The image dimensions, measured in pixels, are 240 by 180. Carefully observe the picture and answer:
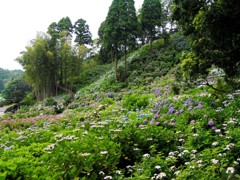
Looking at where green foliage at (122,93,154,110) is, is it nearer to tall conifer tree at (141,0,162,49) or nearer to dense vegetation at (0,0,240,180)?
dense vegetation at (0,0,240,180)

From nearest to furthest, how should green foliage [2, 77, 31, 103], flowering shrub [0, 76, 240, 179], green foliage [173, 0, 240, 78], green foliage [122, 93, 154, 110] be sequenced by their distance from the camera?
flowering shrub [0, 76, 240, 179], green foliage [173, 0, 240, 78], green foliage [122, 93, 154, 110], green foliage [2, 77, 31, 103]

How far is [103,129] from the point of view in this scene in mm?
4449

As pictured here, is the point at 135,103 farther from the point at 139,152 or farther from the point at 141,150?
the point at 139,152

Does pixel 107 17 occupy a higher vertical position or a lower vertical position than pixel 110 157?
higher

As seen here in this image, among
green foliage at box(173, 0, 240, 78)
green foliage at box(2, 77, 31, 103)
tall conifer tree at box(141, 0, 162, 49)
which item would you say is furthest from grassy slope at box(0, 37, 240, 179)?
green foliage at box(2, 77, 31, 103)

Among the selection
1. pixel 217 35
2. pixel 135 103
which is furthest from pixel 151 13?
pixel 217 35

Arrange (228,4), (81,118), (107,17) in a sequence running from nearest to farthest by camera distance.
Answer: (228,4), (81,118), (107,17)

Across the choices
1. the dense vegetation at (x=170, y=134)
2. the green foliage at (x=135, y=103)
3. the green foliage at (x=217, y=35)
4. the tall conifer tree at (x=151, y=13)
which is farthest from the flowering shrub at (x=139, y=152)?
the tall conifer tree at (x=151, y=13)

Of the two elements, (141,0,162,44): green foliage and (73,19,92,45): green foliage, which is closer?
(141,0,162,44): green foliage

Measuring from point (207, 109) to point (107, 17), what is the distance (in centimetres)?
1632

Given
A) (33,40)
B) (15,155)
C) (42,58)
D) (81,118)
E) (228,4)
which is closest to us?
(15,155)

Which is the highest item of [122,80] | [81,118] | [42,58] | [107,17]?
[107,17]

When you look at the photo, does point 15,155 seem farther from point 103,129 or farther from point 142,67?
point 142,67

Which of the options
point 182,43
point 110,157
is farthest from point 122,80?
point 110,157
